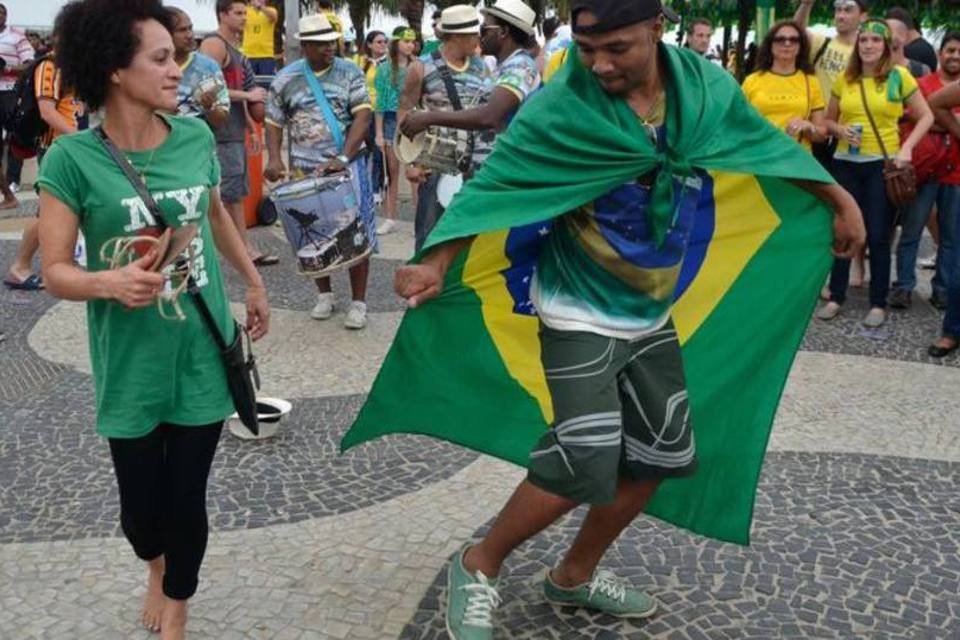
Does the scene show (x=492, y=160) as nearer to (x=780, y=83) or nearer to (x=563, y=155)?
(x=563, y=155)

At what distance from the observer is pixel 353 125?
6.15 m

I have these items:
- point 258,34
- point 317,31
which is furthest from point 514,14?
point 258,34

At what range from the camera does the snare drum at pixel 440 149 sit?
533 cm

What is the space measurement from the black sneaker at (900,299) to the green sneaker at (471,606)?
493cm

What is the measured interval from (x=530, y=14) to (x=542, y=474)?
12.0ft

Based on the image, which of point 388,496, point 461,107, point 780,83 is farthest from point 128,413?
point 780,83

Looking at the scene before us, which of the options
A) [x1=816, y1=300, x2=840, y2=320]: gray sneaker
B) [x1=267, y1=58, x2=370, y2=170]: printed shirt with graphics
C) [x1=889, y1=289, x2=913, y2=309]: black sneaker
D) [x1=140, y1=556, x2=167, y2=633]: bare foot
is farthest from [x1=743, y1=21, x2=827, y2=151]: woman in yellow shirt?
[x1=140, y1=556, x2=167, y2=633]: bare foot

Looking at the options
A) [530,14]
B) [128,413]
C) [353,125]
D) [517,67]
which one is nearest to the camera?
[128,413]

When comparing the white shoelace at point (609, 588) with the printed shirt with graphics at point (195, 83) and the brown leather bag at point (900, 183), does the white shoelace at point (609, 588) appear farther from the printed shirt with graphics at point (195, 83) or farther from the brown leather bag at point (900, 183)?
the printed shirt with graphics at point (195, 83)

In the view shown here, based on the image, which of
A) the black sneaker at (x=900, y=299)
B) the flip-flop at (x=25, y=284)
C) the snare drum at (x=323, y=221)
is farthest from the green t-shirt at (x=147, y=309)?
the black sneaker at (x=900, y=299)

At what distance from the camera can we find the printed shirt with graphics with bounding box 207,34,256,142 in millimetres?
7312

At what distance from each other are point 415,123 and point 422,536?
2.56 metres

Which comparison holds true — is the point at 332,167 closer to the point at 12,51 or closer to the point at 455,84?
the point at 455,84

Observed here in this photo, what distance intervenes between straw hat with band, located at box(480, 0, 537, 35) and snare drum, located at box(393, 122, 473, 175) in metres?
0.65
